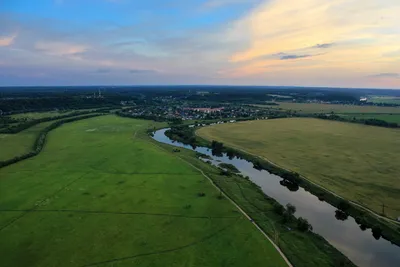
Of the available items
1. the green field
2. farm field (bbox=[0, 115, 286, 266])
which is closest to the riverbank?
farm field (bbox=[0, 115, 286, 266])

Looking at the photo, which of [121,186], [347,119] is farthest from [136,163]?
[347,119]

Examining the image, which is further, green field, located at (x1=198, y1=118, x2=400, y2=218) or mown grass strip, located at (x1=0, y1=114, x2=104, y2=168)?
mown grass strip, located at (x1=0, y1=114, x2=104, y2=168)

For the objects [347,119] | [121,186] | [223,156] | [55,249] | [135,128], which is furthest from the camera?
[347,119]

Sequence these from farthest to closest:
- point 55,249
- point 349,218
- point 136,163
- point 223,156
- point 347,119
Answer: point 347,119 → point 223,156 → point 136,163 → point 349,218 → point 55,249

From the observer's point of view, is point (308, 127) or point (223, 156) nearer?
point (223, 156)

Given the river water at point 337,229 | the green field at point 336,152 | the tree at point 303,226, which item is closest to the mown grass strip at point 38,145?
the green field at point 336,152

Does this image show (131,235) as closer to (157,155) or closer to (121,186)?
(121,186)

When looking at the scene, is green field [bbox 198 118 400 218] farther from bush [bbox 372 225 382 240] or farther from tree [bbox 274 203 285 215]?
tree [bbox 274 203 285 215]
